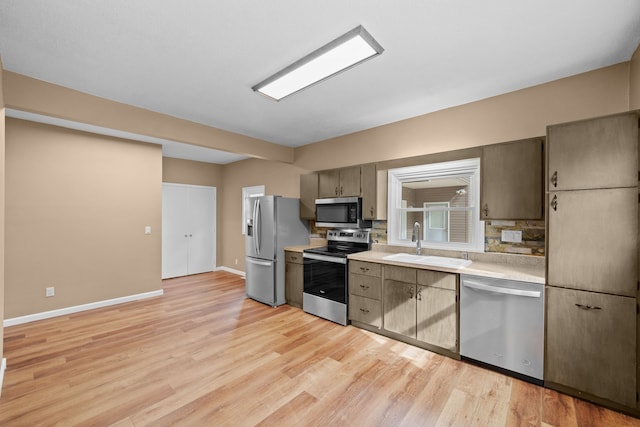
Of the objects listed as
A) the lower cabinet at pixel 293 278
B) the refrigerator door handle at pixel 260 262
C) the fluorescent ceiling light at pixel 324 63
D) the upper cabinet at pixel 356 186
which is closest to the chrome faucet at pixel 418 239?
the upper cabinet at pixel 356 186

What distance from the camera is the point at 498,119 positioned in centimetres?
284

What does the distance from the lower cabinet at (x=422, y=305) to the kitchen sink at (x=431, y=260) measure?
4.5 inches

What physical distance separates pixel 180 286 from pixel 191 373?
3266 mm

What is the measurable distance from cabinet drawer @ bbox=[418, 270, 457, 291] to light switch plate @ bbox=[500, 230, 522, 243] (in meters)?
0.76

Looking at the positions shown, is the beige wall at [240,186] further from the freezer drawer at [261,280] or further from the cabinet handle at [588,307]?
the cabinet handle at [588,307]

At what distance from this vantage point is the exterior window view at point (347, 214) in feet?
6.16

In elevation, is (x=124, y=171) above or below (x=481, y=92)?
below

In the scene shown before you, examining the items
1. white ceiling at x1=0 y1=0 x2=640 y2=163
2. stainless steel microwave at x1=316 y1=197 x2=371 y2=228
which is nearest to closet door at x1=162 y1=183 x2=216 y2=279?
white ceiling at x1=0 y1=0 x2=640 y2=163

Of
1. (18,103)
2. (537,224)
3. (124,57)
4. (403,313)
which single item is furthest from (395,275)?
(18,103)

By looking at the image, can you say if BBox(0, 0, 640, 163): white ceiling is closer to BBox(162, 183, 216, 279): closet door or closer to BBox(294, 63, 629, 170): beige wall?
BBox(294, 63, 629, 170): beige wall

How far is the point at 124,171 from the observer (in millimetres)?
4406

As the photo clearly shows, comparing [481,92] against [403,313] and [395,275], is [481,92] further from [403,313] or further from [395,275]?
[403,313]

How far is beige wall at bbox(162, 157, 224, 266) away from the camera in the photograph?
5824mm

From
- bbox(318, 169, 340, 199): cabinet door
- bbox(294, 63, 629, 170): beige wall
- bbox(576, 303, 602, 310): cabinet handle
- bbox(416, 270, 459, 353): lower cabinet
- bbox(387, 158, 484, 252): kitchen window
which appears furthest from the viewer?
bbox(318, 169, 340, 199): cabinet door
